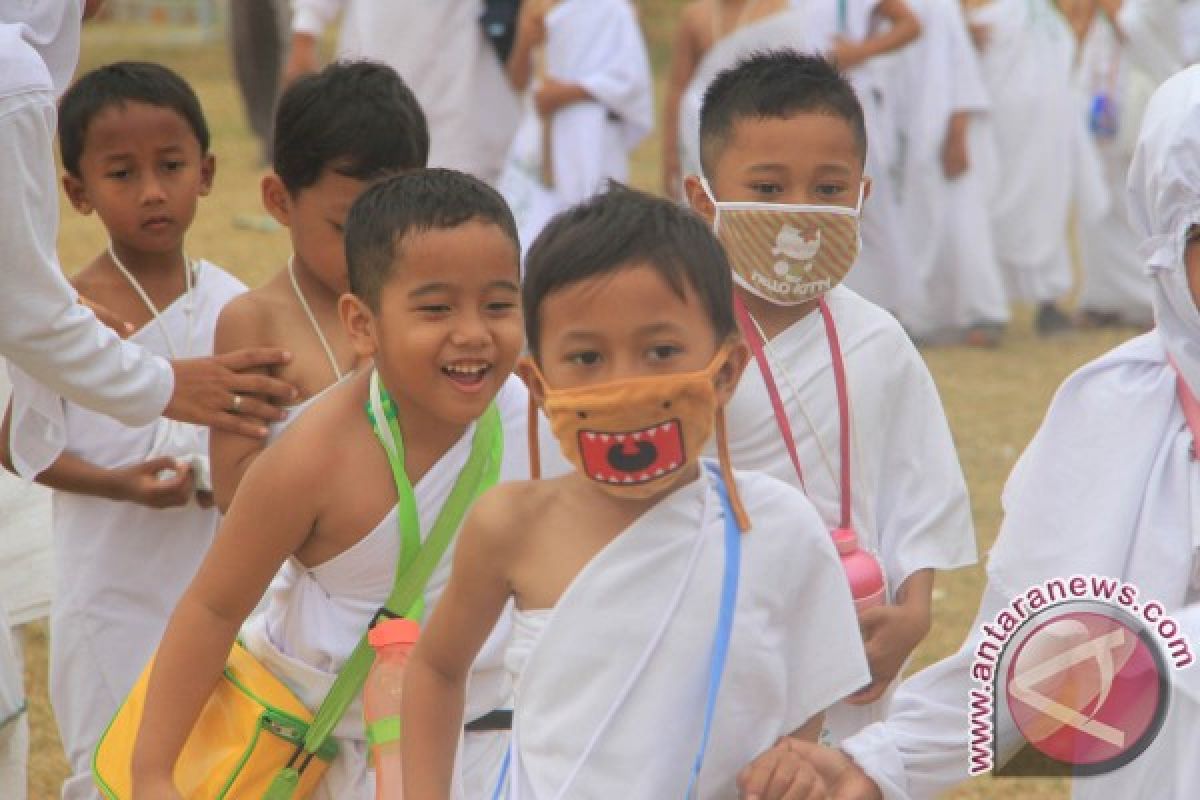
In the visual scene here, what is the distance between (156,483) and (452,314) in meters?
1.40

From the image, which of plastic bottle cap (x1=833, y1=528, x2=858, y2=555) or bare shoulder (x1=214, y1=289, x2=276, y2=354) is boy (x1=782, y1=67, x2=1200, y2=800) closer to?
plastic bottle cap (x1=833, y1=528, x2=858, y2=555)

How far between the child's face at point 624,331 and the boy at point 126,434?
6.56ft

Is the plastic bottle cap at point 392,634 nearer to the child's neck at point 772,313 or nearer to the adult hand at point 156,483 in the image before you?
Result: the child's neck at point 772,313

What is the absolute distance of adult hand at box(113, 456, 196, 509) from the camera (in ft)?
15.1

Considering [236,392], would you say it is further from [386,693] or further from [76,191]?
[76,191]

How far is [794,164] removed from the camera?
154 inches

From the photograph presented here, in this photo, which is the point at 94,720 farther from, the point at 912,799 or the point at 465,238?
the point at 912,799

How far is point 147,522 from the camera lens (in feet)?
15.6

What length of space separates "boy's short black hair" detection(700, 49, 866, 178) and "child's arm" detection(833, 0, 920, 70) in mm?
6083

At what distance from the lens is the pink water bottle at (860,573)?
369 cm

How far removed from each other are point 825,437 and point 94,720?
1881mm

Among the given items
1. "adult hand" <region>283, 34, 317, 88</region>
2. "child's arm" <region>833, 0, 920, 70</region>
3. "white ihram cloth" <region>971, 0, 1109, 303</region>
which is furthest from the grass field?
"adult hand" <region>283, 34, 317, 88</region>

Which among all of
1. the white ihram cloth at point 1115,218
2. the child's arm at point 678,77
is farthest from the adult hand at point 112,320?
the white ihram cloth at point 1115,218

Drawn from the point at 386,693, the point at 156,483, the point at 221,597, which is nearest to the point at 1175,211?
the point at 386,693
